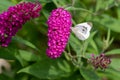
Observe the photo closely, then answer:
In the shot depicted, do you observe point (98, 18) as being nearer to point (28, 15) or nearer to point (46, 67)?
point (46, 67)

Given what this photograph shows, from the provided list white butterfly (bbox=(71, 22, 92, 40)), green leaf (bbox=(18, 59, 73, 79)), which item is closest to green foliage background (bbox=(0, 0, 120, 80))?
green leaf (bbox=(18, 59, 73, 79))

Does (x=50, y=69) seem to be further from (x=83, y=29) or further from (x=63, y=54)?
(x=83, y=29)

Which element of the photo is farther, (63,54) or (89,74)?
(63,54)

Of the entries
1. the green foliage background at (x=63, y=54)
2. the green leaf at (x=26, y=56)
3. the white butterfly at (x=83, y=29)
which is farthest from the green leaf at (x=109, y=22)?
the white butterfly at (x=83, y=29)

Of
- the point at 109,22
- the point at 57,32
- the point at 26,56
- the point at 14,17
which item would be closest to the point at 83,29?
the point at 57,32

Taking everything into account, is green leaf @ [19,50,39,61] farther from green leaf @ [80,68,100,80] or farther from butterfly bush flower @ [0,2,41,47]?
butterfly bush flower @ [0,2,41,47]

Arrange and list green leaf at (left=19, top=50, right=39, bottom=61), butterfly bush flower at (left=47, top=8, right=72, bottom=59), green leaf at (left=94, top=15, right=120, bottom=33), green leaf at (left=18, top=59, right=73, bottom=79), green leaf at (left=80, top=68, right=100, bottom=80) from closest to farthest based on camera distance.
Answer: butterfly bush flower at (left=47, top=8, right=72, bottom=59), green leaf at (left=80, top=68, right=100, bottom=80), green leaf at (left=18, top=59, right=73, bottom=79), green leaf at (left=19, top=50, right=39, bottom=61), green leaf at (left=94, top=15, right=120, bottom=33)

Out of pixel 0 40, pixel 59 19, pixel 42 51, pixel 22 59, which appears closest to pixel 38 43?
pixel 42 51

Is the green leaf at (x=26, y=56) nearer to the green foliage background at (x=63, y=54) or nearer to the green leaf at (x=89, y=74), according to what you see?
the green foliage background at (x=63, y=54)
